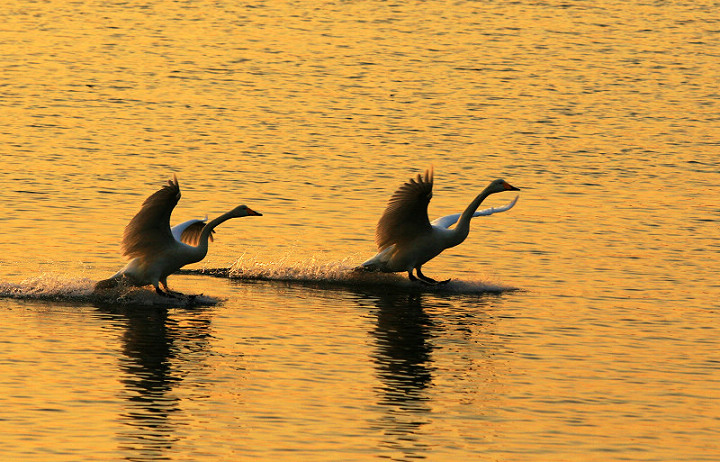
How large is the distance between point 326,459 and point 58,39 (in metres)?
43.4

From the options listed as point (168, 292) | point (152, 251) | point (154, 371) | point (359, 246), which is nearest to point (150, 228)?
point (152, 251)

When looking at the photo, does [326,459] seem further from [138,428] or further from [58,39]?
[58,39]

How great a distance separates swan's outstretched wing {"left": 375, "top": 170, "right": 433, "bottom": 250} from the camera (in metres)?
22.7

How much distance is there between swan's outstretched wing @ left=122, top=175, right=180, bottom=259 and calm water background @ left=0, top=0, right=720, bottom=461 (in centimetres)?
83

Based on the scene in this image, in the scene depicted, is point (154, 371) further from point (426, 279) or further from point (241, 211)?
point (426, 279)

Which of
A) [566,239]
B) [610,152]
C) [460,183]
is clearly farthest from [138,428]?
[610,152]

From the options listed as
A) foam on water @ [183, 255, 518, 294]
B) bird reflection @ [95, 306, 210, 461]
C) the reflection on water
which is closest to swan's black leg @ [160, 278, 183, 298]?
bird reflection @ [95, 306, 210, 461]

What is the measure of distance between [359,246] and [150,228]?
535 cm

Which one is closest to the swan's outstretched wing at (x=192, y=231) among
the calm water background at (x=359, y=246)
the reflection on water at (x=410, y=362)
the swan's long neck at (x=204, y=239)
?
the calm water background at (x=359, y=246)

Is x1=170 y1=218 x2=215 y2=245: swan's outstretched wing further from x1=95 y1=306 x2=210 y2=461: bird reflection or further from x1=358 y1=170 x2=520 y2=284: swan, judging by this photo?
x1=358 y1=170 x2=520 y2=284: swan

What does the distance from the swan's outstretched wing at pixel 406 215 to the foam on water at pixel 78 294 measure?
9.44 feet

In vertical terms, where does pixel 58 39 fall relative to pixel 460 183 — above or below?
above

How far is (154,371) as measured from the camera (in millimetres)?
18281

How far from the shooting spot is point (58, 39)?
186 feet
